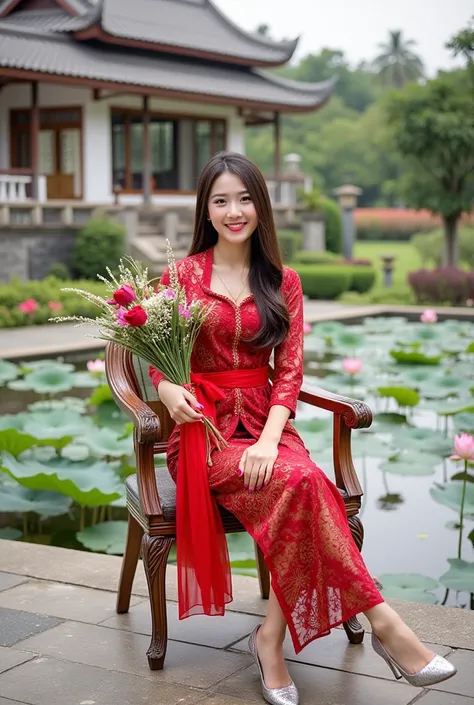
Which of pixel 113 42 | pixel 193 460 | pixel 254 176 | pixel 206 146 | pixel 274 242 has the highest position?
pixel 113 42

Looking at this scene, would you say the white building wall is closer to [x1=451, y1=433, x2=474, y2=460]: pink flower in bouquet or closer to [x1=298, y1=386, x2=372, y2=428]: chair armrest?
[x1=451, y1=433, x2=474, y2=460]: pink flower in bouquet

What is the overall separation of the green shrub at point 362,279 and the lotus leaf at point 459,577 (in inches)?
535

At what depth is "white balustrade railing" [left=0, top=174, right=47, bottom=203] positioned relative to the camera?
52.1 feet

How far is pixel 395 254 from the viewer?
102 ft

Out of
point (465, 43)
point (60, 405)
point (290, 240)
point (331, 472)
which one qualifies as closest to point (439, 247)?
point (290, 240)

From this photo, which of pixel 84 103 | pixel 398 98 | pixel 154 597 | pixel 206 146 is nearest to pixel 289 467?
pixel 154 597

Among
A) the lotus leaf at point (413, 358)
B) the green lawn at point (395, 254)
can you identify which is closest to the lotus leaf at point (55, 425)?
the lotus leaf at point (413, 358)

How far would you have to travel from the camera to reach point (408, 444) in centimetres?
463

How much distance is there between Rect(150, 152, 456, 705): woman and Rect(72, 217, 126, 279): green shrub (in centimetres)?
1274

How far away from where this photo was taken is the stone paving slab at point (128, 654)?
7.80 feet

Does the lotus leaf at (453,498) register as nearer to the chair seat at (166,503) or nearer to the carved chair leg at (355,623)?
the carved chair leg at (355,623)

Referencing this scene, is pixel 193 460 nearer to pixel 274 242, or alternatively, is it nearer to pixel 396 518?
pixel 274 242

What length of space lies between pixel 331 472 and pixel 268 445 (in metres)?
2.17

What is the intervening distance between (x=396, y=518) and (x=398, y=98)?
539 inches
